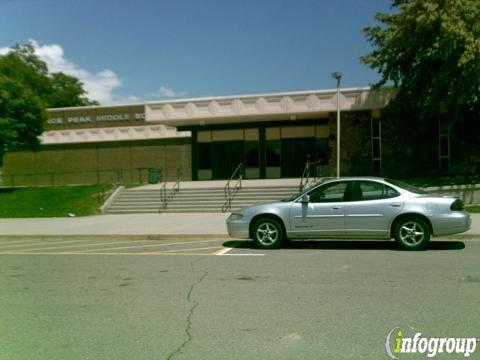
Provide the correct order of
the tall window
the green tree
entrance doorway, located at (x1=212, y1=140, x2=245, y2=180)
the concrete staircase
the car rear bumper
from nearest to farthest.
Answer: the car rear bumper, the concrete staircase, the tall window, entrance doorway, located at (x1=212, y1=140, x2=245, y2=180), the green tree

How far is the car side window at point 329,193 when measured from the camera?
10.1 meters

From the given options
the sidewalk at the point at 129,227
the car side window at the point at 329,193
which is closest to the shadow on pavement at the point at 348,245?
the car side window at the point at 329,193

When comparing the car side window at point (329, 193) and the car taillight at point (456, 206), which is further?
the car side window at point (329, 193)

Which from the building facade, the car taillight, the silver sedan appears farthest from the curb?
the building facade

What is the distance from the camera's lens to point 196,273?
7.94m

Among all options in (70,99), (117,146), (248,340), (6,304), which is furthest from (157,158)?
(70,99)

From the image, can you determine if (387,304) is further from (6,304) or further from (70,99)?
(70,99)

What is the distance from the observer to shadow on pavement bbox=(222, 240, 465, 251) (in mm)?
10152

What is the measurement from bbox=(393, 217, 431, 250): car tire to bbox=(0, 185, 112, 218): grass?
1479 centimetres

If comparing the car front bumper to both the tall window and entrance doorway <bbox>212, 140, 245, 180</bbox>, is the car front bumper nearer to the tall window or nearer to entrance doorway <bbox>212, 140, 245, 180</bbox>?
the tall window

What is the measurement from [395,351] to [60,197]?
2239cm

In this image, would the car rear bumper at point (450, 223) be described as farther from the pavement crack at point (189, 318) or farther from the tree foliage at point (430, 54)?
the tree foliage at point (430, 54)

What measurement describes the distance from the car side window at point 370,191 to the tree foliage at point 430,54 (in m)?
8.44

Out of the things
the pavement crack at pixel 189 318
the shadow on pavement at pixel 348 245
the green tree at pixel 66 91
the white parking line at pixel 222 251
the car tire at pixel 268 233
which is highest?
the green tree at pixel 66 91
